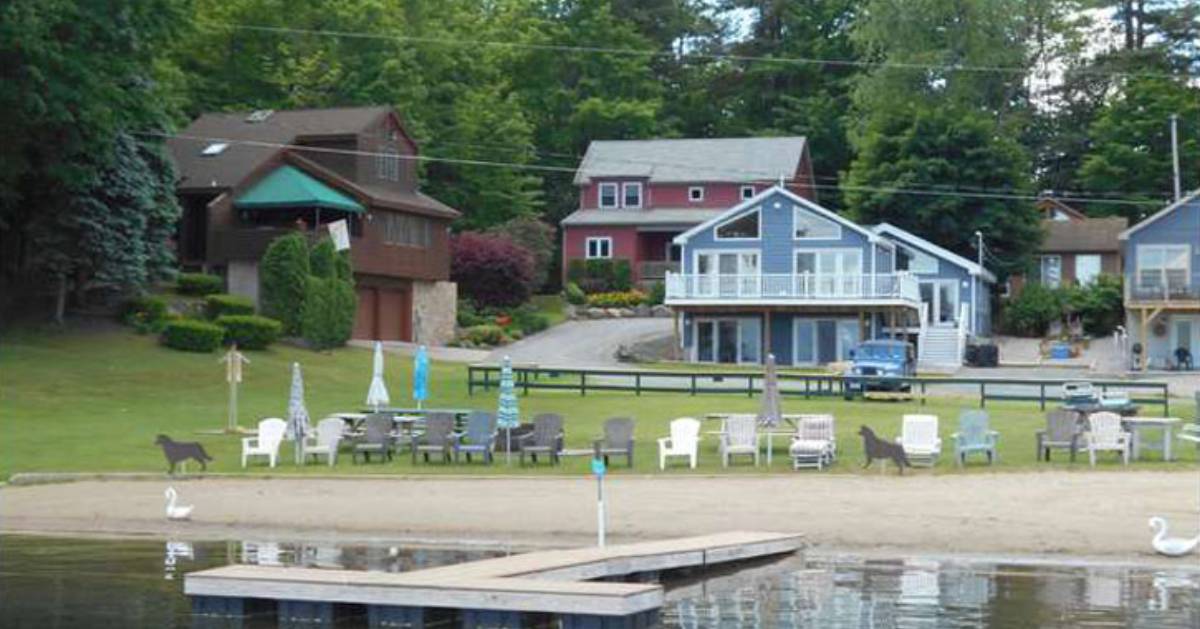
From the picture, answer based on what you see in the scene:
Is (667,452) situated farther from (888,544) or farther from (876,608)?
(876,608)

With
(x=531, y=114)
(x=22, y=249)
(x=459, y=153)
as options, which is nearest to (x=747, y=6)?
(x=531, y=114)

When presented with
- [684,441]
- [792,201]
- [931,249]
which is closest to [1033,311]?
[931,249]

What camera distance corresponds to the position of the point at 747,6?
10231 centimetres

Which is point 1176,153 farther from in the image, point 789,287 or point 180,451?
point 180,451

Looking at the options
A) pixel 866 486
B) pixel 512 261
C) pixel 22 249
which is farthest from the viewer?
pixel 512 261

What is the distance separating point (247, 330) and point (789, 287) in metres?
20.5

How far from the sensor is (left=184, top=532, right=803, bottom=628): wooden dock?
60.1 ft

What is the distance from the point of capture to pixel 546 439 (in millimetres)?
33156

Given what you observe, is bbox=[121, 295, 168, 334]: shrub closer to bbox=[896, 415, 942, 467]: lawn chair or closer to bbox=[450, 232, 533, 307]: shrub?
bbox=[450, 232, 533, 307]: shrub

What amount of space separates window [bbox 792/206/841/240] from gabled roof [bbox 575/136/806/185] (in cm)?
1398

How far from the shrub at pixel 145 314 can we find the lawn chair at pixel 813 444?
29.6m

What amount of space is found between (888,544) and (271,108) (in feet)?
191

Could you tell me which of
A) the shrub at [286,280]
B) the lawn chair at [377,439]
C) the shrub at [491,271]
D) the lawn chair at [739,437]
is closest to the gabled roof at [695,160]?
the shrub at [491,271]

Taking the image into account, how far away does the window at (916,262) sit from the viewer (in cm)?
7131
